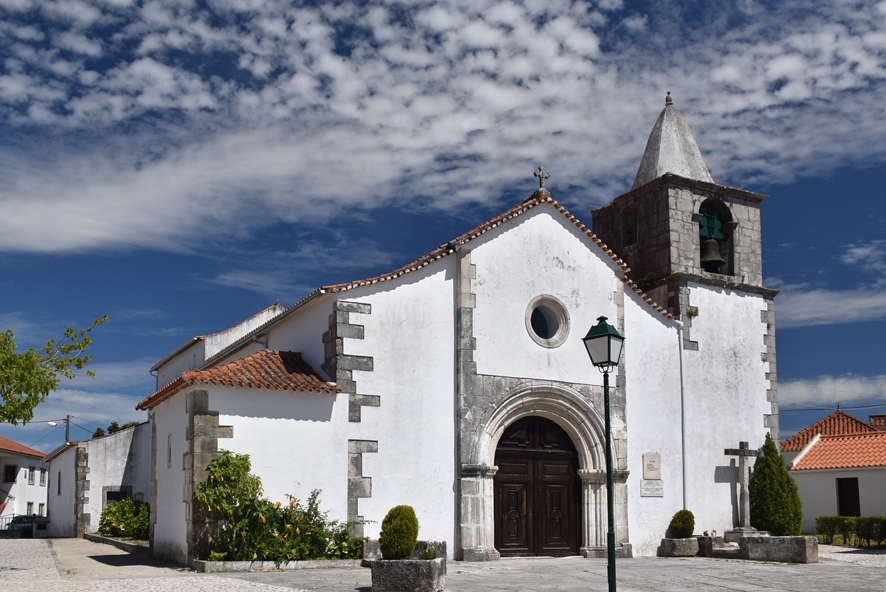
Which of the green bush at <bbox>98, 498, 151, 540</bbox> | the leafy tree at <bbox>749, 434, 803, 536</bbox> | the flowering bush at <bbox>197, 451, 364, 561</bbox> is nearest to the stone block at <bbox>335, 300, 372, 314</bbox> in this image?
the flowering bush at <bbox>197, 451, 364, 561</bbox>

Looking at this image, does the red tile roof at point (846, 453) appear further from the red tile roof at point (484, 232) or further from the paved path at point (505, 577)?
the red tile roof at point (484, 232)

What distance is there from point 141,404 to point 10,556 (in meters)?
4.68

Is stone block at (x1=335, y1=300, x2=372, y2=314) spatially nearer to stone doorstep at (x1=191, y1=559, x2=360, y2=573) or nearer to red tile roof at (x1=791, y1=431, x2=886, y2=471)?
stone doorstep at (x1=191, y1=559, x2=360, y2=573)

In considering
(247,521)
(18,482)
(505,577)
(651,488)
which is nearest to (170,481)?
(247,521)

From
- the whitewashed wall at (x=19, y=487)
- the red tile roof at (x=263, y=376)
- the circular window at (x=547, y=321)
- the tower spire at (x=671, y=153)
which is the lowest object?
the whitewashed wall at (x=19, y=487)

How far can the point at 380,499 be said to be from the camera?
14789 millimetres

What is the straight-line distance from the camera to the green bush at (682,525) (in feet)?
57.8

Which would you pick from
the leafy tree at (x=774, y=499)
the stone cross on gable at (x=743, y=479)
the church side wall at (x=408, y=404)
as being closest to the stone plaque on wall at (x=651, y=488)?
the stone cross on gable at (x=743, y=479)

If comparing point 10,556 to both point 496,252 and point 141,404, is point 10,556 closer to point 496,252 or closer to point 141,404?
point 141,404

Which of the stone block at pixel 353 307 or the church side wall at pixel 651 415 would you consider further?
the church side wall at pixel 651 415

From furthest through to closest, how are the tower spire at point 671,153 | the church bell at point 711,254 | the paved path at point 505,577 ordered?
1. the tower spire at point 671,153
2. the church bell at point 711,254
3. the paved path at point 505,577

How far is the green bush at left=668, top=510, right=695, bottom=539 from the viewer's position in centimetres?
1761

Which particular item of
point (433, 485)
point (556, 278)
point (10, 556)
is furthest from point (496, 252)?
point (10, 556)

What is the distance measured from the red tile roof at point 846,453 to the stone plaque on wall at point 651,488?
1098cm
